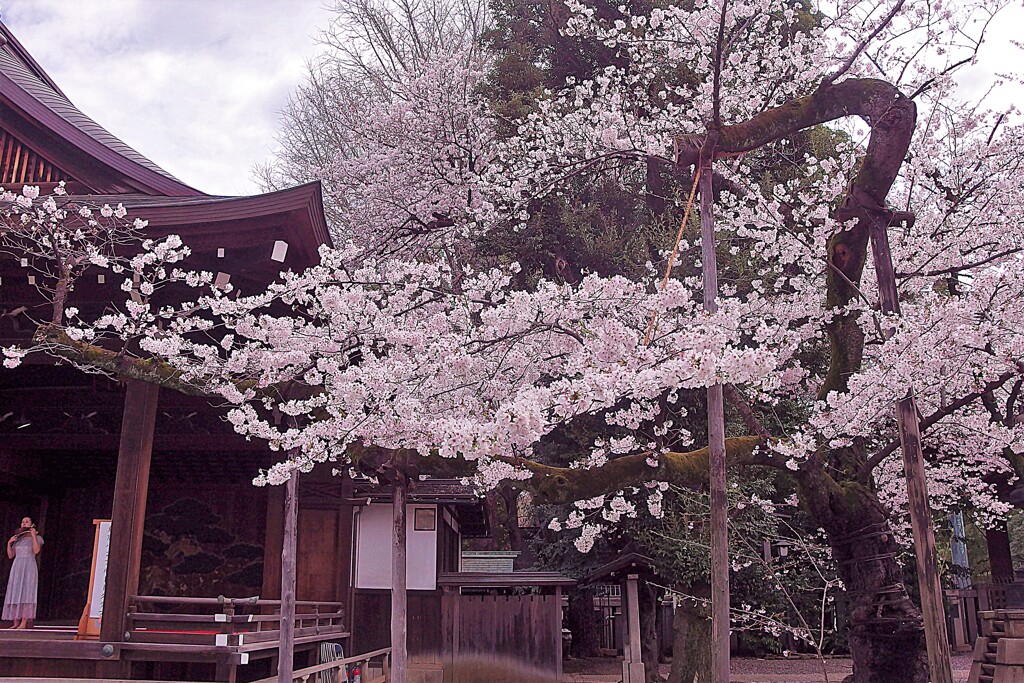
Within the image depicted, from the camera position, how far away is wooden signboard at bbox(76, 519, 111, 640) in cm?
732

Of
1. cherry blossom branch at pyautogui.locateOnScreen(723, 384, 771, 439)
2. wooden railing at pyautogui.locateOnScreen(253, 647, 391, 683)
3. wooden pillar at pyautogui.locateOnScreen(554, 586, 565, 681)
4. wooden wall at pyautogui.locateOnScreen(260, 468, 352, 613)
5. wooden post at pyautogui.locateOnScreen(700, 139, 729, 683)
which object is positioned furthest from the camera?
wooden wall at pyautogui.locateOnScreen(260, 468, 352, 613)

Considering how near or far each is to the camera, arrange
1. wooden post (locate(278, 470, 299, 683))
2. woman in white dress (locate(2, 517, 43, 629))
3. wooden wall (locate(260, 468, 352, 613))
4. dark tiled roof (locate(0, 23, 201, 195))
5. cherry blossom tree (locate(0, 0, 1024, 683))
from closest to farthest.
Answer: cherry blossom tree (locate(0, 0, 1024, 683)) < wooden post (locate(278, 470, 299, 683)) < dark tiled roof (locate(0, 23, 201, 195)) < woman in white dress (locate(2, 517, 43, 629)) < wooden wall (locate(260, 468, 352, 613))

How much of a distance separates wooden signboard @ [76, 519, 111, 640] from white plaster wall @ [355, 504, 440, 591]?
478 cm

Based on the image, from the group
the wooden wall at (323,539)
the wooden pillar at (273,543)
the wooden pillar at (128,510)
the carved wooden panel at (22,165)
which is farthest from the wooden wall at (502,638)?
the carved wooden panel at (22,165)

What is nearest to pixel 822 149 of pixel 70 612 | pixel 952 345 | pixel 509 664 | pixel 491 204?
pixel 491 204

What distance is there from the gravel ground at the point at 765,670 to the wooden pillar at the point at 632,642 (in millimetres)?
3411

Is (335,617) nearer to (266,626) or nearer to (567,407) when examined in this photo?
(266,626)

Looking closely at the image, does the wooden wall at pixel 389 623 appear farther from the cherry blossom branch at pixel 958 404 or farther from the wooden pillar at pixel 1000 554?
the wooden pillar at pixel 1000 554

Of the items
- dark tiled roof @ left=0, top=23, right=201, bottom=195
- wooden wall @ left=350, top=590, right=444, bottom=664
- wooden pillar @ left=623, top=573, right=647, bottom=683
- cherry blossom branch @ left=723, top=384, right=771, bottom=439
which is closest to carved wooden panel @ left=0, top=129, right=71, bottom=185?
dark tiled roof @ left=0, top=23, right=201, bottom=195

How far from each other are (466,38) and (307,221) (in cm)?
1578

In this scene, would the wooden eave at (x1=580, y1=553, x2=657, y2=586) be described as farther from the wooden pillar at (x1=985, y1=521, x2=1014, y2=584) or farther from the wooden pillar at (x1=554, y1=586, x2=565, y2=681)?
the wooden pillar at (x1=985, y1=521, x2=1014, y2=584)

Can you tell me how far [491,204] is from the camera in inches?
557

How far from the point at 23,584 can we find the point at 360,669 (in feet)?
13.5

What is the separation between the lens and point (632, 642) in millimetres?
10477
